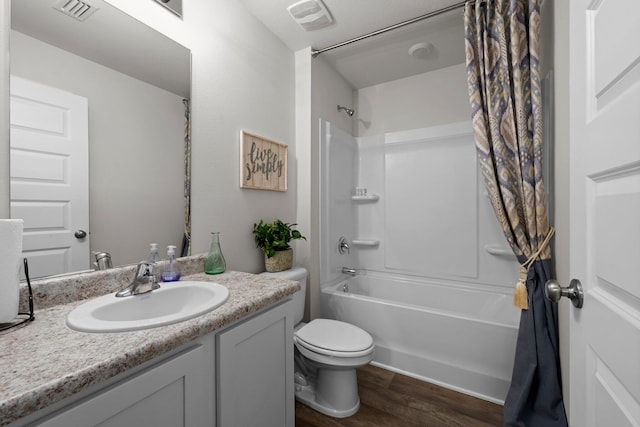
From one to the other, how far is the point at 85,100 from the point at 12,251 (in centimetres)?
59

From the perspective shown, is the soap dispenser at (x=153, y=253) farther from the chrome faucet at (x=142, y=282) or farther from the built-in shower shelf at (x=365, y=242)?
the built-in shower shelf at (x=365, y=242)

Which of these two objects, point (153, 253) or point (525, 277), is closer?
point (153, 253)

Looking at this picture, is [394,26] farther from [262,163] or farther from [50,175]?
[50,175]

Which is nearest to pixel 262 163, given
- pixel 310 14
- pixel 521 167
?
pixel 310 14

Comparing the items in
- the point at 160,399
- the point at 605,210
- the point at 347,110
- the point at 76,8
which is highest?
the point at 347,110

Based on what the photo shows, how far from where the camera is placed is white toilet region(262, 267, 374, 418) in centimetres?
143

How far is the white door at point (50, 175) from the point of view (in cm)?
85

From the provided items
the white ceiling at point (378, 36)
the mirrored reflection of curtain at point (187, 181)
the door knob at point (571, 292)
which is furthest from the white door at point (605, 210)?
the mirrored reflection of curtain at point (187, 181)

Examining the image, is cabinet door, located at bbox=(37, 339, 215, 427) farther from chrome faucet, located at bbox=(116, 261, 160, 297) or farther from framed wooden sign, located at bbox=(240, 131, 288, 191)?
framed wooden sign, located at bbox=(240, 131, 288, 191)

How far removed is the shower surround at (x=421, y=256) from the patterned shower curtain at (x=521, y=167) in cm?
26

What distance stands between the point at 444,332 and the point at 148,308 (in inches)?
66.1

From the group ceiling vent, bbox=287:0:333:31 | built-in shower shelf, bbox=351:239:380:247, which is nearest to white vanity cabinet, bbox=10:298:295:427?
built-in shower shelf, bbox=351:239:380:247

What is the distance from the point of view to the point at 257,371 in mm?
979

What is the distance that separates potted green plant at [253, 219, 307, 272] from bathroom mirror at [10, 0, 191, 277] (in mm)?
528
